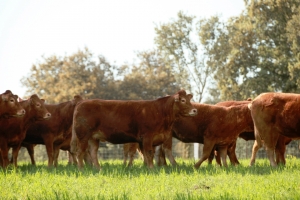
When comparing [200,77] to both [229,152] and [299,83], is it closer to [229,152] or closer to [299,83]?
[299,83]

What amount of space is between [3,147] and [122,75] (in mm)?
37642

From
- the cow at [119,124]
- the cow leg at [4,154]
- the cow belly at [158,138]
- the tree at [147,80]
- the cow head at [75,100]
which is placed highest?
the tree at [147,80]

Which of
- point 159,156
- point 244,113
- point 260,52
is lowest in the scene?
point 159,156

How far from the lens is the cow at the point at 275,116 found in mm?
12884

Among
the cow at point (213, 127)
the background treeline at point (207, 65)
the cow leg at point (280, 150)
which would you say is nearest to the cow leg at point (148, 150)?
the cow at point (213, 127)

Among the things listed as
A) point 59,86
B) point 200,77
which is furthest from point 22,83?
point 200,77

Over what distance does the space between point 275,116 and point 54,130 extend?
6168mm

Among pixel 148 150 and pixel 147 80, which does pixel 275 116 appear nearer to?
pixel 148 150

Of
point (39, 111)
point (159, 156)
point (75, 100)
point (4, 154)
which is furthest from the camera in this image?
point (75, 100)

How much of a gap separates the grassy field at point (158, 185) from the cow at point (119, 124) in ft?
4.72

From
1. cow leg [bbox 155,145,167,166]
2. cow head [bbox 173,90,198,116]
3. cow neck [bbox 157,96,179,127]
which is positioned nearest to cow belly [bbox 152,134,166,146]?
cow neck [bbox 157,96,179,127]

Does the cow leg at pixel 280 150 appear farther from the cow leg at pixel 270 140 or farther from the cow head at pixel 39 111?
the cow head at pixel 39 111

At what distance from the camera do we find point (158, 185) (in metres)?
9.52

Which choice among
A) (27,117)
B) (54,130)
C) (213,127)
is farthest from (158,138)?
(27,117)
